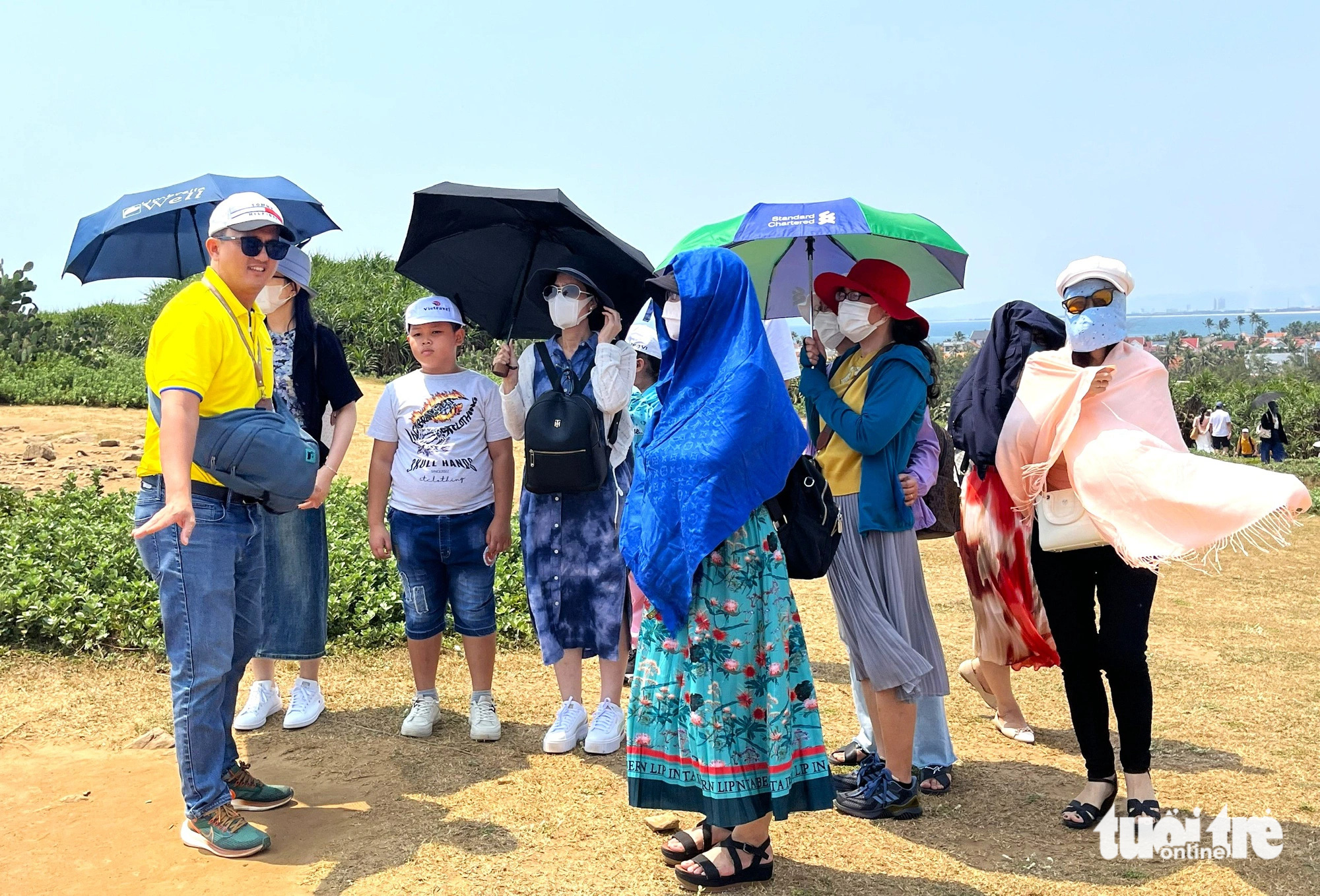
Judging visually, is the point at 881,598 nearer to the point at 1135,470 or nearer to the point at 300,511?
the point at 1135,470

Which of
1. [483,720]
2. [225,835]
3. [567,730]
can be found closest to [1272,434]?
[567,730]

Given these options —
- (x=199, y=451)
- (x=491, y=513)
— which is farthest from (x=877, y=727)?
(x=199, y=451)

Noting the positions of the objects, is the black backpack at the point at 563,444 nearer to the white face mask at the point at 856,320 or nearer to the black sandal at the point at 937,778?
the white face mask at the point at 856,320

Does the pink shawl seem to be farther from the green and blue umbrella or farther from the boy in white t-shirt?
the boy in white t-shirt

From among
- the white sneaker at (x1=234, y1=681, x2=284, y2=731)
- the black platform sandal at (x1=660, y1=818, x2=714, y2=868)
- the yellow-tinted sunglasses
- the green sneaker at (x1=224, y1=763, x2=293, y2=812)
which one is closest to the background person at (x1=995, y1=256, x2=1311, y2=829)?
the yellow-tinted sunglasses

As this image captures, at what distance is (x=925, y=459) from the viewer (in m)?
4.36

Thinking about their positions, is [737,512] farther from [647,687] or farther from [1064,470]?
[1064,470]

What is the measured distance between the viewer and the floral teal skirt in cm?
340

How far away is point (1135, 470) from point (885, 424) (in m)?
0.85

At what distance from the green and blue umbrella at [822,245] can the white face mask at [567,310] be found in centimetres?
45

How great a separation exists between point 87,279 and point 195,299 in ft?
7.19

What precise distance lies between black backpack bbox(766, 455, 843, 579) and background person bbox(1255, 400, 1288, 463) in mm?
21078

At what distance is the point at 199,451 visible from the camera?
11.9 feet

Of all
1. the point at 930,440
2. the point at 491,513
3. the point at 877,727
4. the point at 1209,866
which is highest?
the point at 930,440
